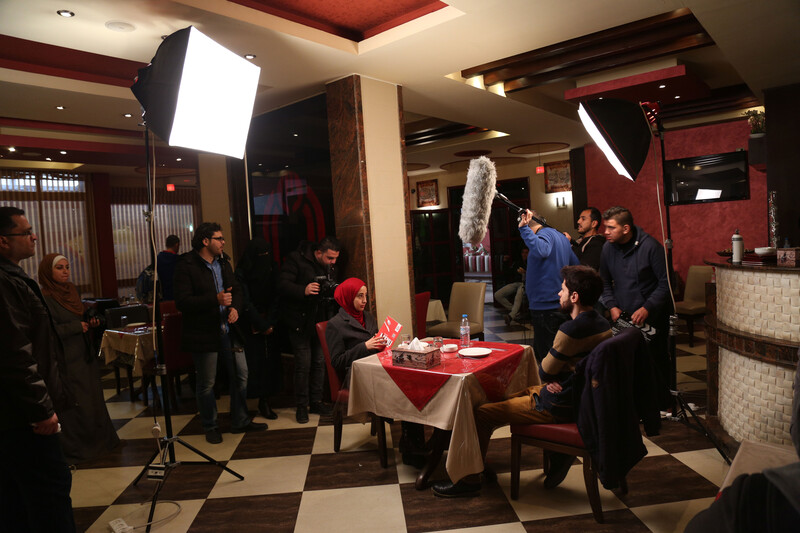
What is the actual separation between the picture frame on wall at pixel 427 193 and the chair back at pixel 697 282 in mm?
6536

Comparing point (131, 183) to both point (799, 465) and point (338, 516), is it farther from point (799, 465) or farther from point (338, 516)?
point (799, 465)

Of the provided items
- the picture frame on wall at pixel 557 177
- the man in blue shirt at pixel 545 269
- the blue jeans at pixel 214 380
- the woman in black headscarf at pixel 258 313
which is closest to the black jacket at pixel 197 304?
the blue jeans at pixel 214 380

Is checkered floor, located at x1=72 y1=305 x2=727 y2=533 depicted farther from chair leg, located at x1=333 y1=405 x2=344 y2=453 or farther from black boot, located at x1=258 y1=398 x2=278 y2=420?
black boot, located at x1=258 y1=398 x2=278 y2=420

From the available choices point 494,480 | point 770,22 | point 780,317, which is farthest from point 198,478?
point 770,22

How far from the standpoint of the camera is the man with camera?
4.12 metres

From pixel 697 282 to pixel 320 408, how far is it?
5.22 m

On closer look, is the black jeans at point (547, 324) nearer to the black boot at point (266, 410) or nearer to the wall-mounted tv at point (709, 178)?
the black boot at point (266, 410)

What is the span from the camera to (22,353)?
1882mm

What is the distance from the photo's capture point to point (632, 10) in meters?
3.49

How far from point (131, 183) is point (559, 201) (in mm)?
8801

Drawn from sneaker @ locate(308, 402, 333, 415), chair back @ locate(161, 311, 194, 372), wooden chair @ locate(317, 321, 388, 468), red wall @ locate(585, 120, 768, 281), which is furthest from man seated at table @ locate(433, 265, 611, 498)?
red wall @ locate(585, 120, 768, 281)

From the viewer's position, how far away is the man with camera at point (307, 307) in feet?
13.5

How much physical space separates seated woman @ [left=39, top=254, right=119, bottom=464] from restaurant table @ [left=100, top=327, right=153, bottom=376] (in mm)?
610

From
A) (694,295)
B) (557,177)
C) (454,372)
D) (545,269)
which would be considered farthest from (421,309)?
(557,177)
